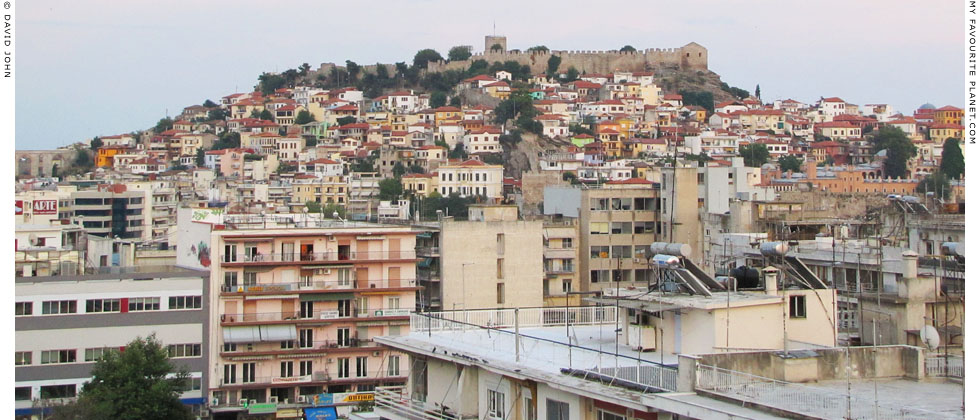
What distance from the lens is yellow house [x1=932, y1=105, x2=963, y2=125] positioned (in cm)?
9631

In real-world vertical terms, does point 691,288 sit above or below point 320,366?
above

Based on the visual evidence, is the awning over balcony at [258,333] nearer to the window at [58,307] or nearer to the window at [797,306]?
the window at [58,307]

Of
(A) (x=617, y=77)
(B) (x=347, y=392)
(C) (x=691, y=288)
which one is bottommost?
(B) (x=347, y=392)

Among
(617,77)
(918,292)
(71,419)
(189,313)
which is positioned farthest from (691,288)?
(617,77)

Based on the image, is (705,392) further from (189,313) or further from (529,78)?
(529,78)

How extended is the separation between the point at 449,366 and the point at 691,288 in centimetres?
200

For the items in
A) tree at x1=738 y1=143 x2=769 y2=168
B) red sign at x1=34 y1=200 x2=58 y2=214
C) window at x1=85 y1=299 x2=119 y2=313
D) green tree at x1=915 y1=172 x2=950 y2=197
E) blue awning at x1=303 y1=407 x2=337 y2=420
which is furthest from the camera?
tree at x1=738 y1=143 x2=769 y2=168

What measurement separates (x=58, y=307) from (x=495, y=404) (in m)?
15.5

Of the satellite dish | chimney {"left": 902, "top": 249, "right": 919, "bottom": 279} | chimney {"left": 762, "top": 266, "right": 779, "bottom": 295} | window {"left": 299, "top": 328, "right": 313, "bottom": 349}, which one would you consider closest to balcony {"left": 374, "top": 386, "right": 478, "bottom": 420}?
chimney {"left": 762, "top": 266, "right": 779, "bottom": 295}

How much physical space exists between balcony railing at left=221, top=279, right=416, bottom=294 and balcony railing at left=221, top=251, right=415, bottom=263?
0.42 metres

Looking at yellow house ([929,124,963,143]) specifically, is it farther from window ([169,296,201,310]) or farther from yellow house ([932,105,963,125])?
window ([169,296,201,310])

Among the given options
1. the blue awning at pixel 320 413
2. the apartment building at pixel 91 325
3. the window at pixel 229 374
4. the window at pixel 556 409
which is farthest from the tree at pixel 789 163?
the window at pixel 556 409

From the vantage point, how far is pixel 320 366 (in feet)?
82.8

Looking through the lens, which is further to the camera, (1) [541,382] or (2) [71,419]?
(2) [71,419]
